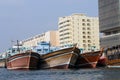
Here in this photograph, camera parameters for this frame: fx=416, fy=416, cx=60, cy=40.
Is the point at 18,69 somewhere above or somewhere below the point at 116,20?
below

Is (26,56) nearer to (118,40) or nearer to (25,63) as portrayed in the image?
(25,63)

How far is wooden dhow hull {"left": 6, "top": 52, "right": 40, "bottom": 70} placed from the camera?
101 m

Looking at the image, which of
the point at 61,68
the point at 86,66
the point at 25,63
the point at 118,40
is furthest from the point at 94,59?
the point at 118,40

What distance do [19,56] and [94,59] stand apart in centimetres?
2016

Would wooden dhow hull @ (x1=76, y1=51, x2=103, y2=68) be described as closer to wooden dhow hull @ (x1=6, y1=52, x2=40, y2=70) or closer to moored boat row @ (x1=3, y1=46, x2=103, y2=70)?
moored boat row @ (x1=3, y1=46, x2=103, y2=70)

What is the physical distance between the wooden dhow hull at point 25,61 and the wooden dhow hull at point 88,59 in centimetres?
1180

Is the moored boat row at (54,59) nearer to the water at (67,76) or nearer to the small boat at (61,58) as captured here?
the small boat at (61,58)

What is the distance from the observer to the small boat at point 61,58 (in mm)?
97938

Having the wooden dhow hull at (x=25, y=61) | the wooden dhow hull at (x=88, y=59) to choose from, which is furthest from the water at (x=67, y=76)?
the wooden dhow hull at (x=88, y=59)

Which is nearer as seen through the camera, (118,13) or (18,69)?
(18,69)

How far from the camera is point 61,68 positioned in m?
100

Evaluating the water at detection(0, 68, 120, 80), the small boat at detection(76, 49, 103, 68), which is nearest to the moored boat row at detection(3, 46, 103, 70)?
the small boat at detection(76, 49, 103, 68)

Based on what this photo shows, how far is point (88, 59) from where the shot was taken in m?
109

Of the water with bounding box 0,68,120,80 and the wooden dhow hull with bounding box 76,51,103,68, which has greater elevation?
the wooden dhow hull with bounding box 76,51,103,68
